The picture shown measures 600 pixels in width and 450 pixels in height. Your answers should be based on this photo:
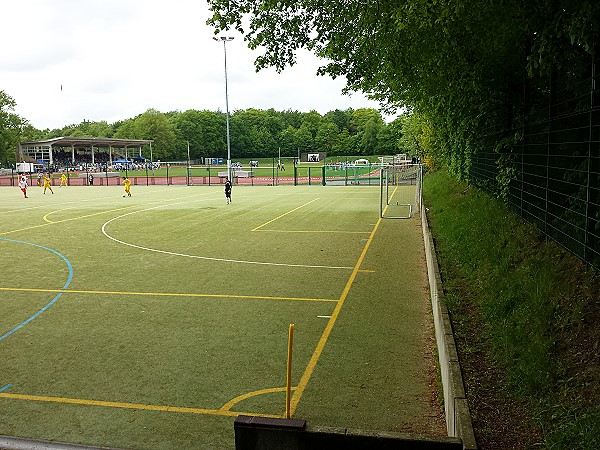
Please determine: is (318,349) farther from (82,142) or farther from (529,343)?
(82,142)

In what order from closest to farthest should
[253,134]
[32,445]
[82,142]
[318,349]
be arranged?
1. [32,445]
2. [318,349]
3. [82,142]
4. [253,134]

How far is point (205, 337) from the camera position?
30.3ft

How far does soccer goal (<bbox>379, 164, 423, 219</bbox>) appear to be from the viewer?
90.9 ft

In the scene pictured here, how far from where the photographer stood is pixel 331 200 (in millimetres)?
36938

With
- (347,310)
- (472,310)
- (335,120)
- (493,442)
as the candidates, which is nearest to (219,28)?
(347,310)

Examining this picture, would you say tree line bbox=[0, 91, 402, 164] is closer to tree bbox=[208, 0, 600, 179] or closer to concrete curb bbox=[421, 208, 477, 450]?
tree bbox=[208, 0, 600, 179]

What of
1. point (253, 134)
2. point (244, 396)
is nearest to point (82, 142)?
point (253, 134)

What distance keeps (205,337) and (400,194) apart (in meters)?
33.4

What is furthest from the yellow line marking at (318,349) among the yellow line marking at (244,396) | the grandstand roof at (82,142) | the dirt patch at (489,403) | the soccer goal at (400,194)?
the grandstand roof at (82,142)

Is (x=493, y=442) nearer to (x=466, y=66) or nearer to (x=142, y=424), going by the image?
(x=142, y=424)

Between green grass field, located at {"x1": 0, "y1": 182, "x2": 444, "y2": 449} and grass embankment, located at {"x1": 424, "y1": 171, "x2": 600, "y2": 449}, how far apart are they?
0.74 metres

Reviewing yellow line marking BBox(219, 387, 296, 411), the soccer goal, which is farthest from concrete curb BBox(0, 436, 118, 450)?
the soccer goal

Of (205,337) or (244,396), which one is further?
(205,337)

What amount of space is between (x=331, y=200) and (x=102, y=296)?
25.8 metres
